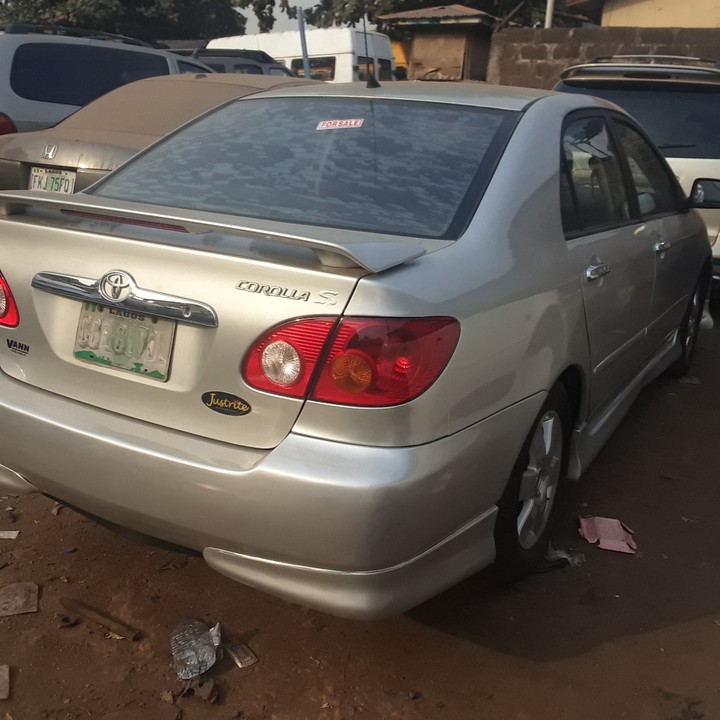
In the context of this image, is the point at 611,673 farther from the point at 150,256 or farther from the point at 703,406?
the point at 703,406

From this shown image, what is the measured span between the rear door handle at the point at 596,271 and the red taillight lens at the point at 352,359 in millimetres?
1035

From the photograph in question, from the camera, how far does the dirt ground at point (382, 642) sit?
2.32 metres

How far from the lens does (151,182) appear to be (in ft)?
9.80

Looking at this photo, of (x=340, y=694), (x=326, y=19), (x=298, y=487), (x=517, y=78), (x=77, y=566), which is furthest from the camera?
(x=326, y=19)

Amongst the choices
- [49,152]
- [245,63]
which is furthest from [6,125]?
[245,63]

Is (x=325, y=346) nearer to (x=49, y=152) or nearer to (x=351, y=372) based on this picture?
(x=351, y=372)

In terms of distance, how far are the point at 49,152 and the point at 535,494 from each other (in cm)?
391

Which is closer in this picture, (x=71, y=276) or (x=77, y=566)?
(x=71, y=276)

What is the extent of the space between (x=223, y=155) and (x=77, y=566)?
1.51m

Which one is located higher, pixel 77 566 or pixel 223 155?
pixel 223 155

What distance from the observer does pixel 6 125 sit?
6.63 metres

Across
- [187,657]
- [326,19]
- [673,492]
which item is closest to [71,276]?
[187,657]

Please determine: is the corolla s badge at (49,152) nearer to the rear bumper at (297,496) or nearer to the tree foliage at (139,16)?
the rear bumper at (297,496)

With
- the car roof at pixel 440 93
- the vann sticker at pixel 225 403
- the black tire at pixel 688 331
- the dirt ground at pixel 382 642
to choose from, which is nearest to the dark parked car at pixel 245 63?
the black tire at pixel 688 331
